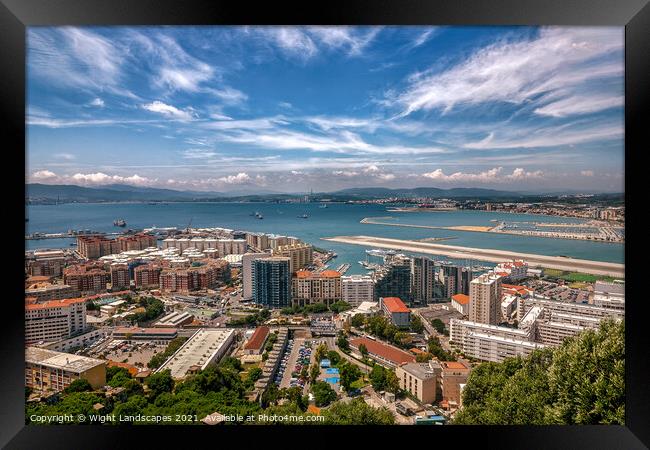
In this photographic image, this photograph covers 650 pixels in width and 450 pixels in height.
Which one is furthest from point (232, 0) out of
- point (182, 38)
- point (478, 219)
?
point (478, 219)

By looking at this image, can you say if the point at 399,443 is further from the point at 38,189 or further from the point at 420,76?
the point at 38,189

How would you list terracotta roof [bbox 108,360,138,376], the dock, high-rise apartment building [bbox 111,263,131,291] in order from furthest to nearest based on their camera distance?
1. the dock
2. high-rise apartment building [bbox 111,263,131,291]
3. terracotta roof [bbox 108,360,138,376]

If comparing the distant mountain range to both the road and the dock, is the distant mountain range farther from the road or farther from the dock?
the road

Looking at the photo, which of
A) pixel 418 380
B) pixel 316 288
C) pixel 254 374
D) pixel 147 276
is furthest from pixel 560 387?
pixel 147 276

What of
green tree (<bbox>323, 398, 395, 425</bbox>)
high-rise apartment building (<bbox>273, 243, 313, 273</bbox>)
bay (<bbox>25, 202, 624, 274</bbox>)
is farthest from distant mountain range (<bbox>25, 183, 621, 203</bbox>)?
green tree (<bbox>323, 398, 395, 425</bbox>)

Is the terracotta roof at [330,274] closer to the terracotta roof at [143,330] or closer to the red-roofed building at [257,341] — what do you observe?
the red-roofed building at [257,341]

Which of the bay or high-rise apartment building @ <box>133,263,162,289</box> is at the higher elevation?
the bay

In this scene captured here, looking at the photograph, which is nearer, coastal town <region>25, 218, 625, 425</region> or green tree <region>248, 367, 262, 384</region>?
A: coastal town <region>25, 218, 625, 425</region>
